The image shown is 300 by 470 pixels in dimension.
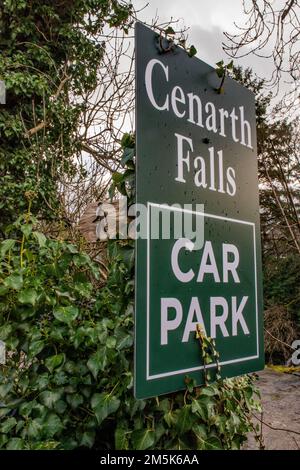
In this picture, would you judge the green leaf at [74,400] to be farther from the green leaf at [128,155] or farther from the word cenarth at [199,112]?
the word cenarth at [199,112]

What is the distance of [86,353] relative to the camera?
153cm

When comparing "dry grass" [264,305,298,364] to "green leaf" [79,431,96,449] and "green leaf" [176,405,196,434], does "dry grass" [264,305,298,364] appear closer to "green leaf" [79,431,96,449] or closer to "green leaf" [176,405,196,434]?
"green leaf" [79,431,96,449]

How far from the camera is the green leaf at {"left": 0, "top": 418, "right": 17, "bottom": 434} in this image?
4.24 feet

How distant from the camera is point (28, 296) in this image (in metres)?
1.42

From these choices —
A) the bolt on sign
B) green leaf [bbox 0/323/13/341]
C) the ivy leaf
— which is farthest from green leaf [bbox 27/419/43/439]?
the bolt on sign

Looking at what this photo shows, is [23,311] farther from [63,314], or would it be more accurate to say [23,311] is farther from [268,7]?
[268,7]

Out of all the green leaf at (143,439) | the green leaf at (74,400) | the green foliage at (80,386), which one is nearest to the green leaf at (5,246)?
the green foliage at (80,386)

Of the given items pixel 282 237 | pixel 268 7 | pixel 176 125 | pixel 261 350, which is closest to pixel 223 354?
pixel 261 350

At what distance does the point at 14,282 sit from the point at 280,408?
12.3ft

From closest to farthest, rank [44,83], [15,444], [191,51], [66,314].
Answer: [191,51] < [15,444] < [66,314] < [44,83]

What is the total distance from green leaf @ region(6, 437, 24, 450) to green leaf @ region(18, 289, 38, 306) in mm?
446

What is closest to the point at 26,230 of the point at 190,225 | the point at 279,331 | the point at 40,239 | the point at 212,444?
the point at 40,239

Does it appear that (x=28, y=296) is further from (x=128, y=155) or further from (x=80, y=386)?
→ (x=128, y=155)

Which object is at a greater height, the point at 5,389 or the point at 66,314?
the point at 66,314
